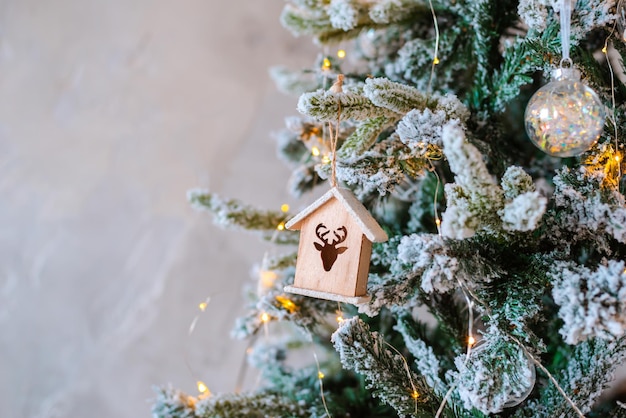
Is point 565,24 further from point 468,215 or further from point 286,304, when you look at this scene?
point 286,304

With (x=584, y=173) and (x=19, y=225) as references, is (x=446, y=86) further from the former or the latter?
(x=19, y=225)

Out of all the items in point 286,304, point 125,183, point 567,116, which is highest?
point 125,183

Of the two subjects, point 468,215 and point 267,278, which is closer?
point 468,215

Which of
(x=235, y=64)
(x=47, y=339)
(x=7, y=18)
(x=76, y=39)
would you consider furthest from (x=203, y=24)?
(x=47, y=339)

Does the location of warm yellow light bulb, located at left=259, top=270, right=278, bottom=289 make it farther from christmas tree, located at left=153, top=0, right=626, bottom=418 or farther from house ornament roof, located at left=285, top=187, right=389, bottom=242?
house ornament roof, located at left=285, top=187, right=389, bottom=242

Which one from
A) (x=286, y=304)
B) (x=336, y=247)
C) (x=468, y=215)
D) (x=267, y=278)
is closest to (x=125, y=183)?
(x=267, y=278)

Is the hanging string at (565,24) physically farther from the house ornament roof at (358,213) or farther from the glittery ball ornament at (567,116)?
the house ornament roof at (358,213)

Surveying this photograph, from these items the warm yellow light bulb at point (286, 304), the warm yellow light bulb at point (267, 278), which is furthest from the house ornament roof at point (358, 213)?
the warm yellow light bulb at point (267, 278)
